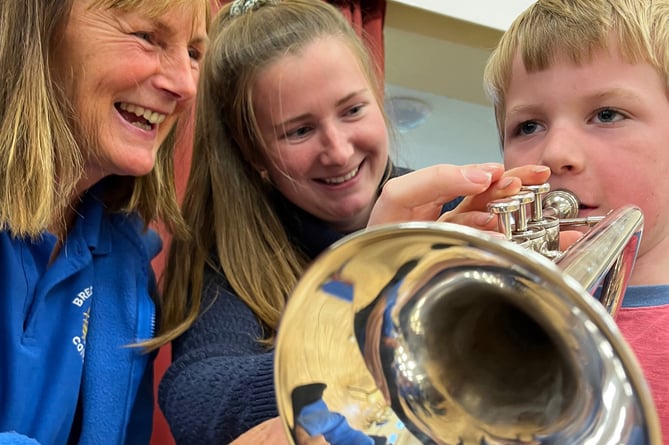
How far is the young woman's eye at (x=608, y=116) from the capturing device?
944 mm

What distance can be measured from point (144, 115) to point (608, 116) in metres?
0.66

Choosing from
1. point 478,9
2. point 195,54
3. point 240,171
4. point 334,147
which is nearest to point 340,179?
point 334,147

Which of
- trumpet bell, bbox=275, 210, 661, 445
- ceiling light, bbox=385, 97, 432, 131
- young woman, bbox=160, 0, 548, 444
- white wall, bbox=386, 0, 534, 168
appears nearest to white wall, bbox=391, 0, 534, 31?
white wall, bbox=386, 0, 534, 168

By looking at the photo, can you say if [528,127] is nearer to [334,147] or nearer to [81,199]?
[334,147]

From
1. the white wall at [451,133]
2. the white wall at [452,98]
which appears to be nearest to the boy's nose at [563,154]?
the white wall at [452,98]

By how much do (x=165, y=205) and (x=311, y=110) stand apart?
291 mm

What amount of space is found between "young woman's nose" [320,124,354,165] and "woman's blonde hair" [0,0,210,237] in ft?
1.21

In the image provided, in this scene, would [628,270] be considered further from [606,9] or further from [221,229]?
[221,229]

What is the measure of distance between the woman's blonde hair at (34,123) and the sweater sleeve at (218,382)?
0.88ft

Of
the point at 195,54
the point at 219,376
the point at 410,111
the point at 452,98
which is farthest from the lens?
the point at 410,111

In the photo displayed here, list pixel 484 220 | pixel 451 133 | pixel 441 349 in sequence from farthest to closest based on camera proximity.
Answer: pixel 451 133, pixel 484 220, pixel 441 349

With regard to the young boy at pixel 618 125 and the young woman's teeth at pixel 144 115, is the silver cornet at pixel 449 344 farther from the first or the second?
the young woman's teeth at pixel 144 115

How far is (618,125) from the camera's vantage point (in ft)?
3.09

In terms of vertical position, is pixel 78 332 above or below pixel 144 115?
below
